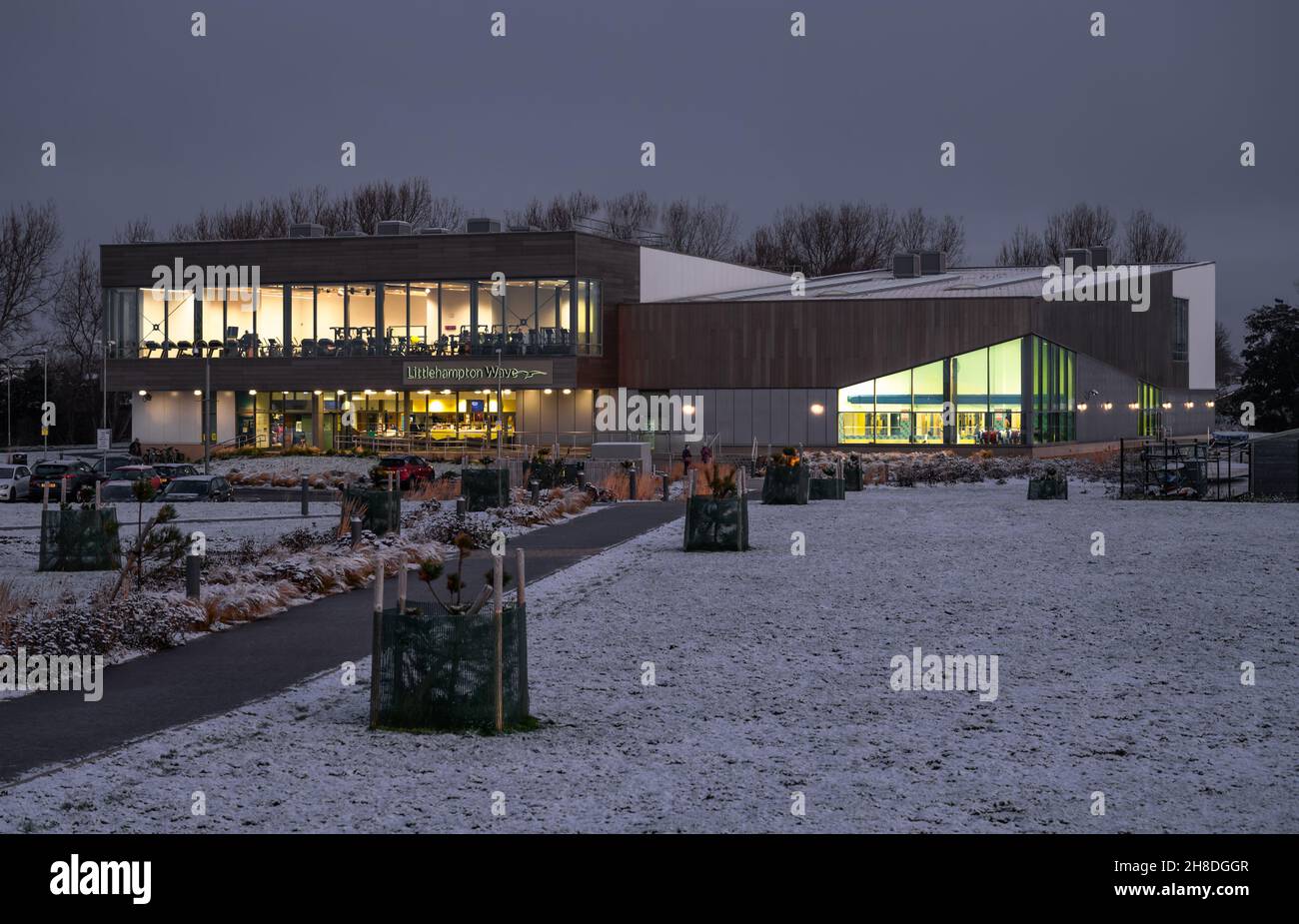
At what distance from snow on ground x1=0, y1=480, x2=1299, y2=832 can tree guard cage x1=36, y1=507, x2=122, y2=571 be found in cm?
733

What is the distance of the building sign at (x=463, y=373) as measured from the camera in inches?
3051

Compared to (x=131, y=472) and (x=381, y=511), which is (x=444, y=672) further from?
(x=131, y=472)

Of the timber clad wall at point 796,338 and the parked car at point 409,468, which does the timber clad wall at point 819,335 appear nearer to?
the timber clad wall at point 796,338

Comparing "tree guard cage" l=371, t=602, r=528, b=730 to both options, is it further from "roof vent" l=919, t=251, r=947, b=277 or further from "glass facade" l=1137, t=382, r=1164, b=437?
"roof vent" l=919, t=251, r=947, b=277

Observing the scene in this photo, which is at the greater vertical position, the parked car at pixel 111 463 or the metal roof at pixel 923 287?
the metal roof at pixel 923 287

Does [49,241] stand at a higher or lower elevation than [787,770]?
higher

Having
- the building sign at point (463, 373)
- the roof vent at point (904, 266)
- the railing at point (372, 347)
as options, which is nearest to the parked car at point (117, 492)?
the railing at point (372, 347)

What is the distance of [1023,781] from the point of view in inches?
395

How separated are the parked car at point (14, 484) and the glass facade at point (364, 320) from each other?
31447 millimetres

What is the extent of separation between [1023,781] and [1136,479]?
40.6 m

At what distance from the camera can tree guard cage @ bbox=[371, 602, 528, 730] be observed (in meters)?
11.7

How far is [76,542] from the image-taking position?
23406 millimetres
